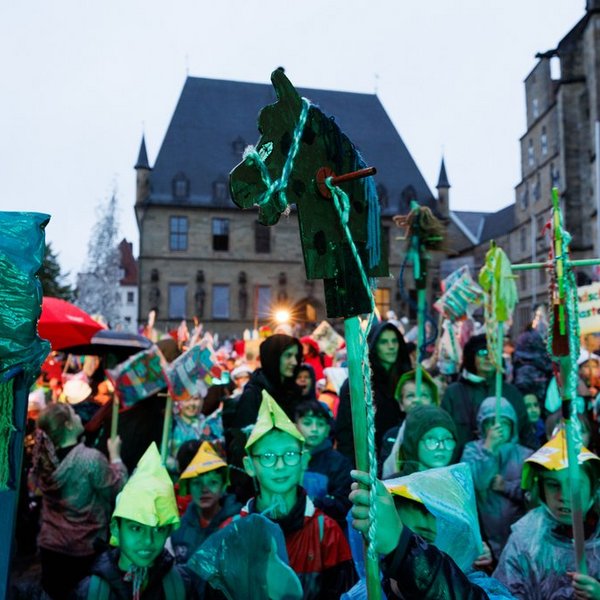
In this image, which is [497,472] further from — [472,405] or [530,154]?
[530,154]

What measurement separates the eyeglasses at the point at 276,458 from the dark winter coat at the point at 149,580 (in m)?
0.53

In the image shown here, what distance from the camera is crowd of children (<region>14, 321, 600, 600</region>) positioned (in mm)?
1863

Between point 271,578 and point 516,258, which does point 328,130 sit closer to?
point 271,578

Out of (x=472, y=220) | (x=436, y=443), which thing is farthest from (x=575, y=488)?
(x=472, y=220)

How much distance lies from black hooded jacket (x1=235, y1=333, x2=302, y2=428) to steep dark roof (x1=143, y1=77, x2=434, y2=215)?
108ft

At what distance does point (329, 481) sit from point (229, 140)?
3747 centimetres

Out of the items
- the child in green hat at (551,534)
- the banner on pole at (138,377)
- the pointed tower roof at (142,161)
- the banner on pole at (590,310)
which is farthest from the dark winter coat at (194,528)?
the pointed tower roof at (142,161)

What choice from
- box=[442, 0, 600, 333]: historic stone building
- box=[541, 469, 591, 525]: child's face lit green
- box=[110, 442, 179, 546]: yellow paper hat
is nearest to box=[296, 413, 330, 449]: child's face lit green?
box=[110, 442, 179, 546]: yellow paper hat

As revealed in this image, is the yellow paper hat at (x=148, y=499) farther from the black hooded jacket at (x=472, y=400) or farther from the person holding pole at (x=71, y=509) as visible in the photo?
the black hooded jacket at (x=472, y=400)

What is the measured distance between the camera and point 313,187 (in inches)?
62.1

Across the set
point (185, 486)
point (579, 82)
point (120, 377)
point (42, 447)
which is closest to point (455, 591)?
point (185, 486)

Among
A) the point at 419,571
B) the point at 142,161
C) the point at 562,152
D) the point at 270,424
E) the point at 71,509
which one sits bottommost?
the point at 71,509

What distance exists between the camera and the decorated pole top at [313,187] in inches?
58.3

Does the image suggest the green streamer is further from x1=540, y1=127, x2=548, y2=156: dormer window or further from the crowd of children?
x1=540, y1=127, x2=548, y2=156: dormer window
